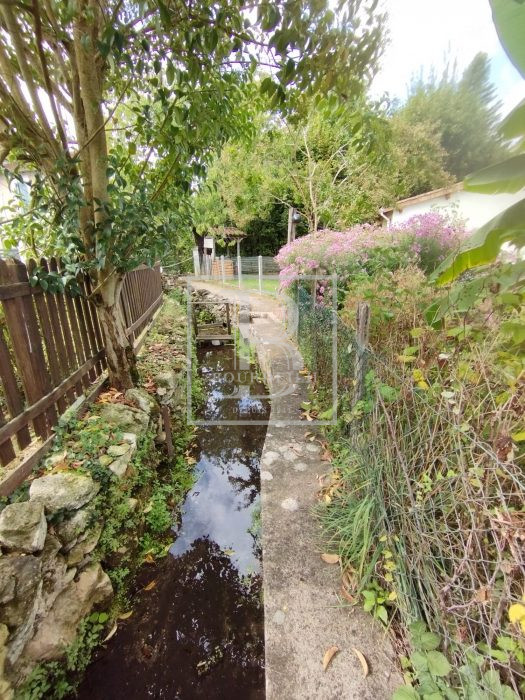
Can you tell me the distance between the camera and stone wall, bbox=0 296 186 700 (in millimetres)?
1667

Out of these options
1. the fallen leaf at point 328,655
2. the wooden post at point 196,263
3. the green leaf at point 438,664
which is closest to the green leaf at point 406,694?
the green leaf at point 438,664

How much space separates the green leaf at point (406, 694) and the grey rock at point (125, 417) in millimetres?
2710

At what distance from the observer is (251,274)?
64.3 feet

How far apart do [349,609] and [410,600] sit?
17.3 inches

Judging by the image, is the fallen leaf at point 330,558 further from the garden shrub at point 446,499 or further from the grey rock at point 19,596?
the grey rock at point 19,596

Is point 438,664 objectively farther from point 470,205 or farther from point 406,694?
point 470,205

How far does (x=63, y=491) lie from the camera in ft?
7.02

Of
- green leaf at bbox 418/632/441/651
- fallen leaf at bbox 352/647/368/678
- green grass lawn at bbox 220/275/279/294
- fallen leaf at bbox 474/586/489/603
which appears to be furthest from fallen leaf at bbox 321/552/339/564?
green grass lawn at bbox 220/275/279/294

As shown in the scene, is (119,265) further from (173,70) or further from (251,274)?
(251,274)

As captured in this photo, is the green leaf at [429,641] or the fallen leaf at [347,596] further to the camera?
the fallen leaf at [347,596]

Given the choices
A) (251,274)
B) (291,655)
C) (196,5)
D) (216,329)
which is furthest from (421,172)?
(291,655)

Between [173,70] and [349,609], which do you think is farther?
[173,70]

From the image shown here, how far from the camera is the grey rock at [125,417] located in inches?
123

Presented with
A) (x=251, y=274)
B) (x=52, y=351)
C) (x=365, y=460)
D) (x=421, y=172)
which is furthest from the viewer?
(x=251, y=274)
